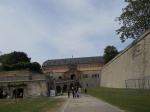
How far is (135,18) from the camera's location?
1660 inches

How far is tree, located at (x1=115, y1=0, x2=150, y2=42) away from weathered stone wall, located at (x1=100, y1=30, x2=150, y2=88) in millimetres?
4236

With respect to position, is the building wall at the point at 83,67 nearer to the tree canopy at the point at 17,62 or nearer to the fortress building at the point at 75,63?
the fortress building at the point at 75,63

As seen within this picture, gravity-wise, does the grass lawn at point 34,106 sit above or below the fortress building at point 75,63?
below

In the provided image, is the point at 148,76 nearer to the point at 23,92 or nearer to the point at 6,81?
the point at 23,92

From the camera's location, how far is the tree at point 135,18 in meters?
40.5

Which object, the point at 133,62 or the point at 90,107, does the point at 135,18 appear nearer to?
the point at 133,62

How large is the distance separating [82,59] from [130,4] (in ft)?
269

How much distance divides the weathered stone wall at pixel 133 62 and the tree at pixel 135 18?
4.24 meters

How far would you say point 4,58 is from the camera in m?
102

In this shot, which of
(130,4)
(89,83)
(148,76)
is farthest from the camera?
(89,83)

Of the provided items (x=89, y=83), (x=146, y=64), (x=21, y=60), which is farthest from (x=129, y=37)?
(x=21, y=60)

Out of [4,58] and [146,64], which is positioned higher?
[4,58]

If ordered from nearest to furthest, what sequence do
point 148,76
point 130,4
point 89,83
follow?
1. point 148,76
2. point 130,4
3. point 89,83

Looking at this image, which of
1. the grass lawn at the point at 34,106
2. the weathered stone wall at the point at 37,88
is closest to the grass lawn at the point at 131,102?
the grass lawn at the point at 34,106
